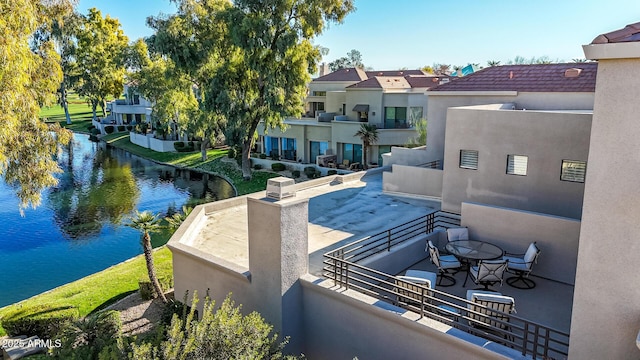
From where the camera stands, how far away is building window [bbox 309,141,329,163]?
38812 mm

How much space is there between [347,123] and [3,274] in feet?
80.2

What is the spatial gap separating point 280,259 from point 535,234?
710 cm

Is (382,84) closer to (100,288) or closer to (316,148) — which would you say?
(316,148)

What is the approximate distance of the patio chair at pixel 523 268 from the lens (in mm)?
11070

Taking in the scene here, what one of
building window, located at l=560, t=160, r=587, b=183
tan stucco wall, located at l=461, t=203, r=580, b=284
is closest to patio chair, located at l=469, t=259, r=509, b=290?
tan stucco wall, located at l=461, t=203, r=580, b=284

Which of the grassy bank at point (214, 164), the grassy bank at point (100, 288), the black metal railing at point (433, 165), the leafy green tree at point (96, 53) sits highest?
the leafy green tree at point (96, 53)

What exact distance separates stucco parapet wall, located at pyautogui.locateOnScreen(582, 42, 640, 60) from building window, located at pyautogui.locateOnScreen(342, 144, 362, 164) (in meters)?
30.4

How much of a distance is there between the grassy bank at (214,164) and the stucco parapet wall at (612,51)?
96.5ft

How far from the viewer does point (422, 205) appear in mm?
16938

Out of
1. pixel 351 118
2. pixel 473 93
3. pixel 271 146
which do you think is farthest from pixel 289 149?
pixel 473 93

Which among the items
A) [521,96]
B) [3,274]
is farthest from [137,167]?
[521,96]

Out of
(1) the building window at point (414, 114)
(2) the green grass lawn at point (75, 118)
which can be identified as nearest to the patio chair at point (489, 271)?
(1) the building window at point (414, 114)

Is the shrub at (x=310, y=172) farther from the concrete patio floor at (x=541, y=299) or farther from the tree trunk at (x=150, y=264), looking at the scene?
the concrete patio floor at (x=541, y=299)

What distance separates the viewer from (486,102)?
1817cm
